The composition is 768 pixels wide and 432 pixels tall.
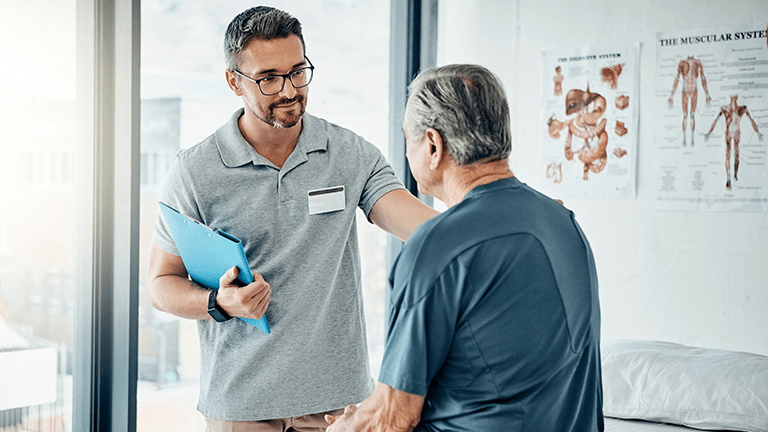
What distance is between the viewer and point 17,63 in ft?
5.61

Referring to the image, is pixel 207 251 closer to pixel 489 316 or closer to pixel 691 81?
pixel 489 316

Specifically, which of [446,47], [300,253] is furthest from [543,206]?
[446,47]

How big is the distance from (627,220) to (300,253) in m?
1.59

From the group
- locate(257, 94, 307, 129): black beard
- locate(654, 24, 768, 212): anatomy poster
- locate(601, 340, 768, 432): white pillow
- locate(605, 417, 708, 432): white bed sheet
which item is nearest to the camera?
locate(257, 94, 307, 129): black beard

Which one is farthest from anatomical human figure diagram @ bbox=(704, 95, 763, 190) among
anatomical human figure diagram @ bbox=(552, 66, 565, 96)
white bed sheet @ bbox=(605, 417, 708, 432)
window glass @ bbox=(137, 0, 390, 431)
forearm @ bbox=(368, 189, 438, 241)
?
window glass @ bbox=(137, 0, 390, 431)

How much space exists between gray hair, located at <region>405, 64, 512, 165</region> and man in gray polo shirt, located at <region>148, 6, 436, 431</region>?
1.68ft

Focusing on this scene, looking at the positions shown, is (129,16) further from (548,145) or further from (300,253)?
(548,145)

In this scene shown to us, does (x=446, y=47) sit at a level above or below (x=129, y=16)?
above

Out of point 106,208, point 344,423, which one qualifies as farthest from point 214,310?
point 106,208

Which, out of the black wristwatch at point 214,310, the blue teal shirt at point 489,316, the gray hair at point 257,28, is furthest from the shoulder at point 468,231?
the gray hair at point 257,28

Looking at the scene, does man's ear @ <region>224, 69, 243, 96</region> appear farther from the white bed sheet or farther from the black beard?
the white bed sheet

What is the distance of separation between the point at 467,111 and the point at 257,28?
694 mm

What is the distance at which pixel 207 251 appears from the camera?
4.46 feet

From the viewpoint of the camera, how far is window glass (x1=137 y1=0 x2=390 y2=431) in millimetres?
1999
